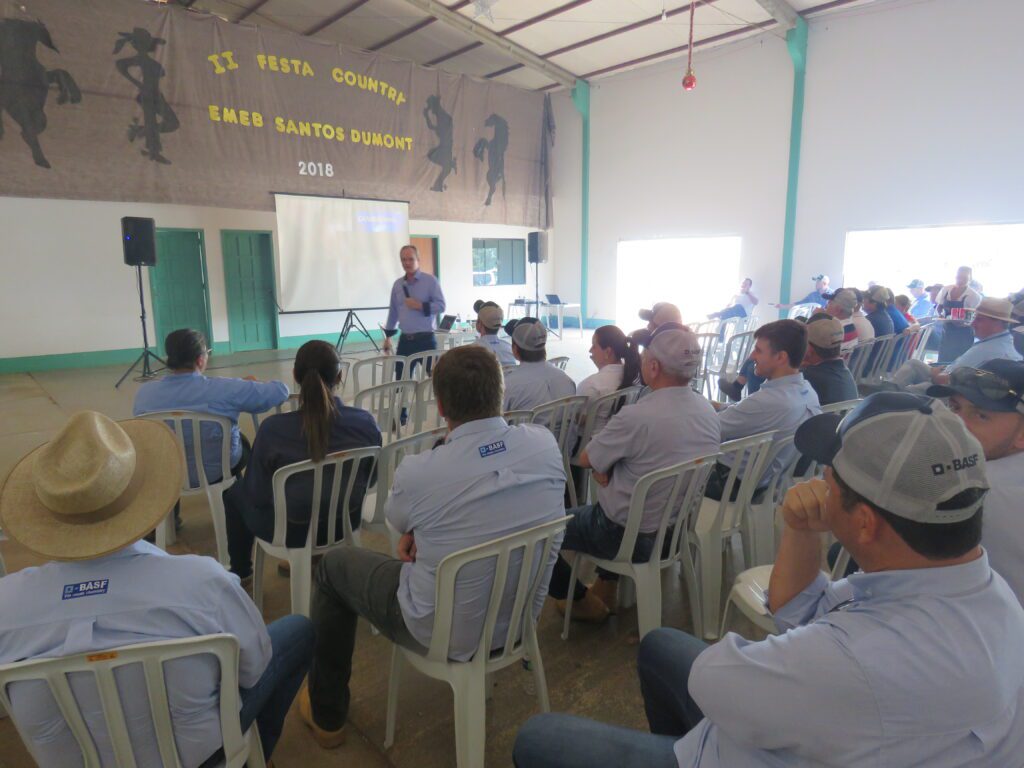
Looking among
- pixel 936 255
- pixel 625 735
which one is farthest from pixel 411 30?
pixel 625 735

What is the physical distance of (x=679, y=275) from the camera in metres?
11.1

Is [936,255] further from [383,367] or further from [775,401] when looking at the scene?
[383,367]

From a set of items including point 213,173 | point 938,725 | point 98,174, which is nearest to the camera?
point 938,725

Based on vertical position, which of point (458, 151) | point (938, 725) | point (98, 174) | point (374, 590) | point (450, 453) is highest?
point (458, 151)

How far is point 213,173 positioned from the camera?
24.4 ft

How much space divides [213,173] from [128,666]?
7719 mm

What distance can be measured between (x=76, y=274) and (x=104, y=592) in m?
8.46

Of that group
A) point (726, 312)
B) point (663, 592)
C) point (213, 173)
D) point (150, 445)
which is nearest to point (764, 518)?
point (663, 592)

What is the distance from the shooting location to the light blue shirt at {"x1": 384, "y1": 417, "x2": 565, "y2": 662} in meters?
1.45

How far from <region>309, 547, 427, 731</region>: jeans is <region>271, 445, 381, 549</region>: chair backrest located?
349 millimetres

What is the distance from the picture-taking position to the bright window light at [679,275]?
10.4 metres

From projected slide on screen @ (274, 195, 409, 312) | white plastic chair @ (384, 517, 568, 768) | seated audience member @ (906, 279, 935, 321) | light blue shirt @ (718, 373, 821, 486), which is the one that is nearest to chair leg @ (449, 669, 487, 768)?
white plastic chair @ (384, 517, 568, 768)

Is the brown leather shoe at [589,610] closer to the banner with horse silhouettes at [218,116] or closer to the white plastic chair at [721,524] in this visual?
the white plastic chair at [721,524]

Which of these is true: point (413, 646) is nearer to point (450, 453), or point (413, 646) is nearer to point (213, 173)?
point (450, 453)
